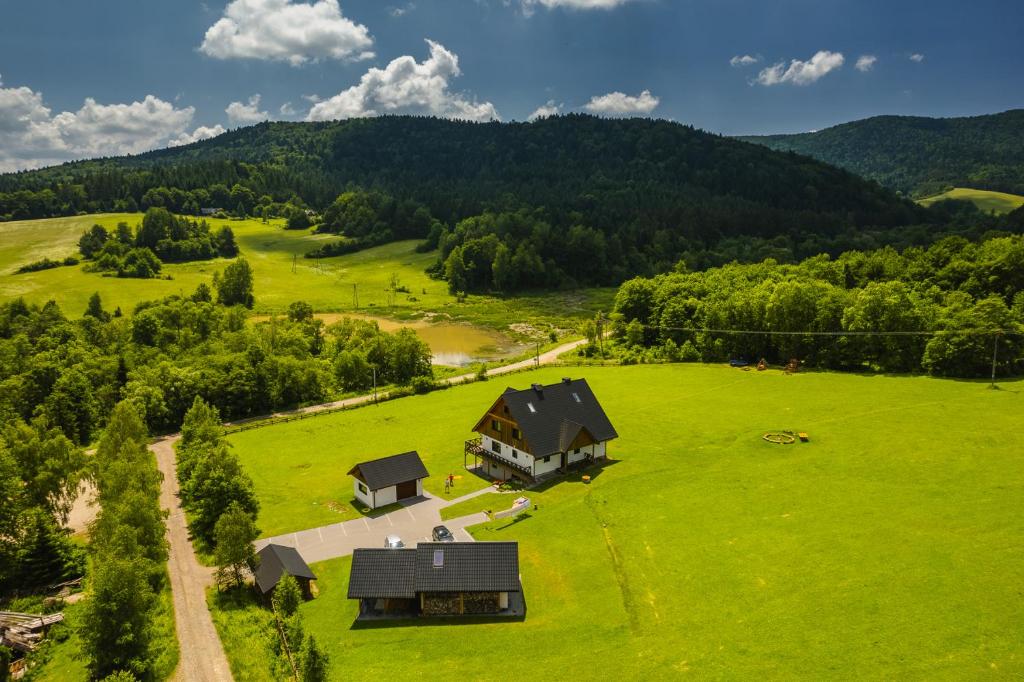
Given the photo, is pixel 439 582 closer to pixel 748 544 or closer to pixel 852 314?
pixel 748 544

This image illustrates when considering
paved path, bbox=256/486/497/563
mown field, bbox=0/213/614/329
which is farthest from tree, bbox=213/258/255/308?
paved path, bbox=256/486/497/563

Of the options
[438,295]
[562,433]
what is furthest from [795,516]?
[438,295]

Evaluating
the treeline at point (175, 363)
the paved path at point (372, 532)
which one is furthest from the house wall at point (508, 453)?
the treeline at point (175, 363)

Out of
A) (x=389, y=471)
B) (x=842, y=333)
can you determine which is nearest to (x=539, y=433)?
(x=389, y=471)

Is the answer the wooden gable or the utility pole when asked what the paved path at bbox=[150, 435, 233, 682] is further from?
the utility pole

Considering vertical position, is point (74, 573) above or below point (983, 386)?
below

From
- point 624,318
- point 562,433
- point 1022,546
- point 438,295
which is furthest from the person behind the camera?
point 438,295

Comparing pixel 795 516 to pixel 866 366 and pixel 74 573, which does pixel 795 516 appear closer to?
pixel 866 366

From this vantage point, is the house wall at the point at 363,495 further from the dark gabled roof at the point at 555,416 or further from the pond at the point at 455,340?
the pond at the point at 455,340
